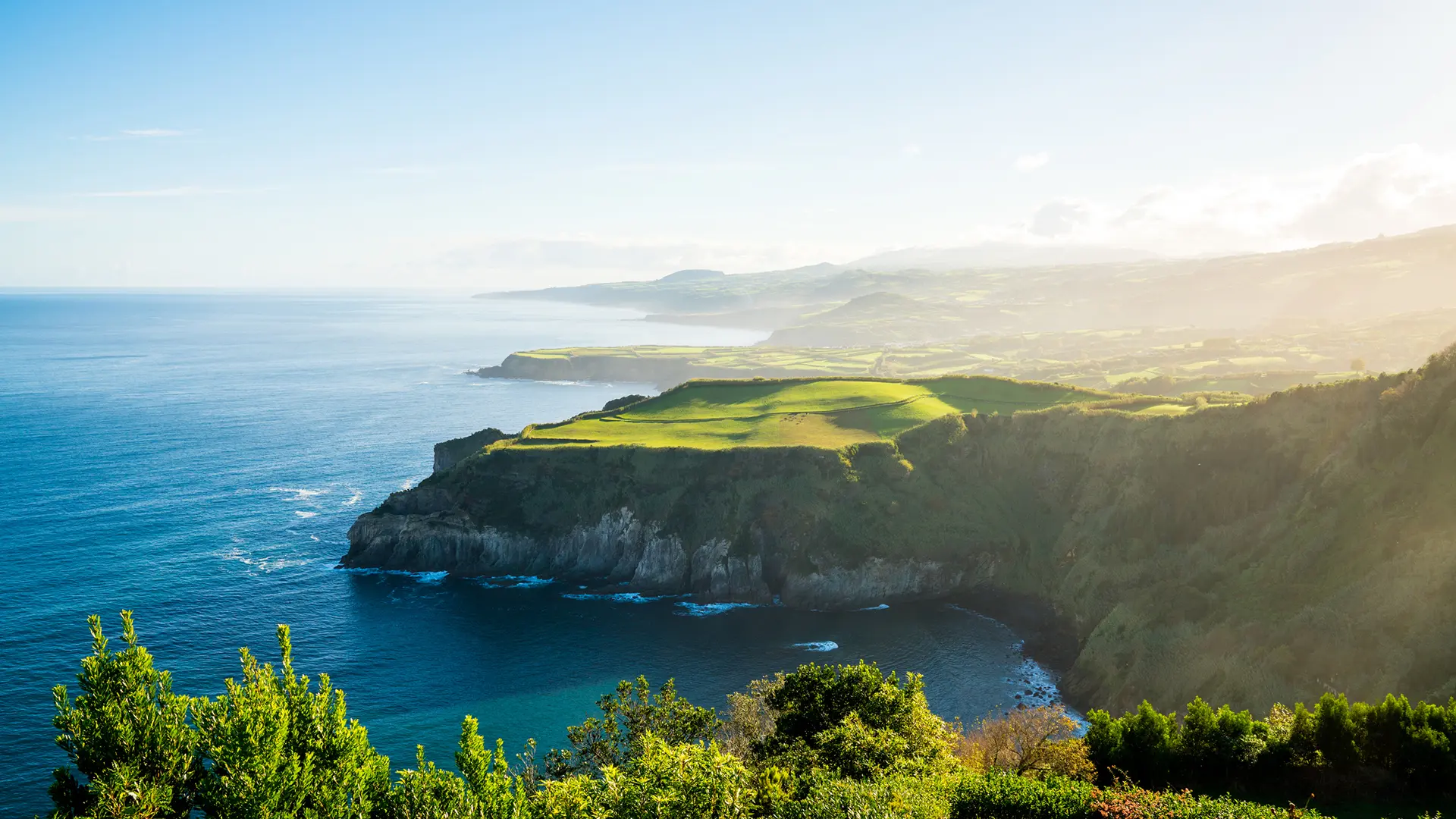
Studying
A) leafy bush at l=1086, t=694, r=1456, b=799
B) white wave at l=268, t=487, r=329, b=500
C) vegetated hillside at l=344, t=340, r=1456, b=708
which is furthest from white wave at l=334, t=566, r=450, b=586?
leafy bush at l=1086, t=694, r=1456, b=799

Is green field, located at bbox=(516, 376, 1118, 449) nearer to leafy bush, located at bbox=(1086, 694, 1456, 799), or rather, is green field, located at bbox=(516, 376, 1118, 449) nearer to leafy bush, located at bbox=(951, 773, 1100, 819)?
leafy bush, located at bbox=(1086, 694, 1456, 799)

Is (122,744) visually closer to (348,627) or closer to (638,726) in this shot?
(638,726)

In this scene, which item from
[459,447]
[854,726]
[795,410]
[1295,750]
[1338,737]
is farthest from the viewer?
[459,447]

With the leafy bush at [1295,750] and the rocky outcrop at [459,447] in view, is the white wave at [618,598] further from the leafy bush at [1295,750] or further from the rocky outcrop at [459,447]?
the leafy bush at [1295,750]

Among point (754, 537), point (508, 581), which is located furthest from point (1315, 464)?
point (508, 581)

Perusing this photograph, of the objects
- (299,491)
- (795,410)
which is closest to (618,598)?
(795,410)

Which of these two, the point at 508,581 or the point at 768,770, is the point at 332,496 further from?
the point at 768,770
